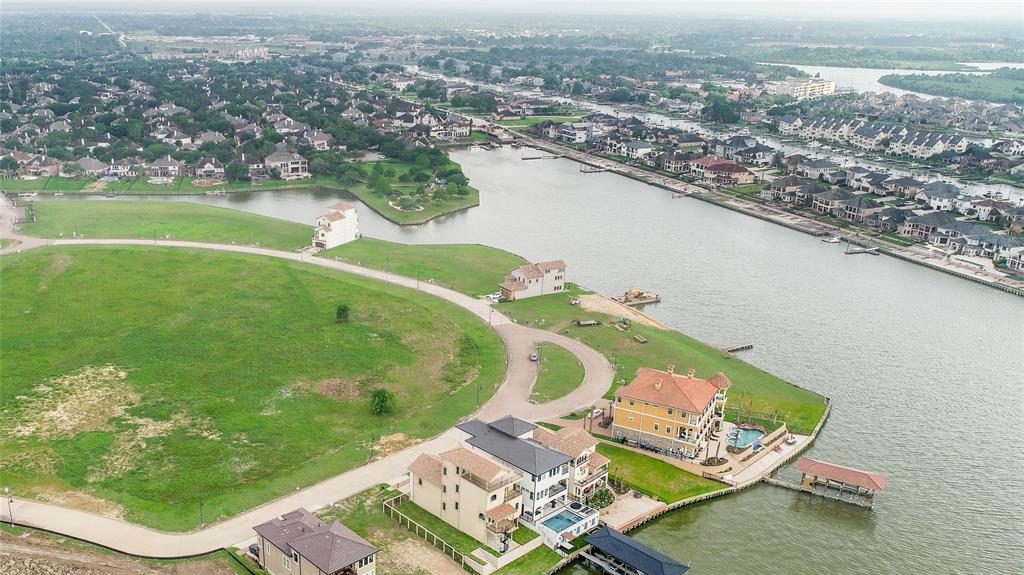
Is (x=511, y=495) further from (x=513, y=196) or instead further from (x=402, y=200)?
(x=513, y=196)

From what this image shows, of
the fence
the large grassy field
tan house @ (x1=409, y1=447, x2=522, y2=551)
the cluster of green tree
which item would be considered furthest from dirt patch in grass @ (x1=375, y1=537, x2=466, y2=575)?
the cluster of green tree

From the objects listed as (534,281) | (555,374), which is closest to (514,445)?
(555,374)

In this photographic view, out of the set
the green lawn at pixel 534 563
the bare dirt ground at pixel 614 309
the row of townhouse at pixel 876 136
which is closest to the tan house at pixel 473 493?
the green lawn at pixel 534 563

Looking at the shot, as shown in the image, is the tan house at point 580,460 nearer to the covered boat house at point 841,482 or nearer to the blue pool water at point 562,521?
the blue pool water at point 562,521

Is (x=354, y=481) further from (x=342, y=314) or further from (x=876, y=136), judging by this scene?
(x=876, y=136)

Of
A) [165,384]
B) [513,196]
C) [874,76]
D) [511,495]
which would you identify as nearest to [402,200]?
[513,196]

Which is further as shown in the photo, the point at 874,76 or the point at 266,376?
the point at 874,76
